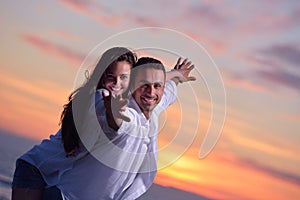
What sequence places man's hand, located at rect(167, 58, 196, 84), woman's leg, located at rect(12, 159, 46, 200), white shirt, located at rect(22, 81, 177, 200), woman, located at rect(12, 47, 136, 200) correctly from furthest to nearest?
man's hand, located at rect(167, 58, 196, 84), woman's leg, located at rect(12, 159, 46, 200), woman, located at rect(12, 47, 136, 200), white shirt, located at rect(22, 81, 177, 200)

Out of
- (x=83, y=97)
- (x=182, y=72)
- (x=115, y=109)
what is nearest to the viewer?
(x=115, y=109)

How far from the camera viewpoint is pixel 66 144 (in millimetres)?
3287

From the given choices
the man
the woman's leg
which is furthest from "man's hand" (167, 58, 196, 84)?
the woman's leg

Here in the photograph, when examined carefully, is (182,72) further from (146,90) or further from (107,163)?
(107,163)

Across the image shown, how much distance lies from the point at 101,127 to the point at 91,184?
1.68 ft

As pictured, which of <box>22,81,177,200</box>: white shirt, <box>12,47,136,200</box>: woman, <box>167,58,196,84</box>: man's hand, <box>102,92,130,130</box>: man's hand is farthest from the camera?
<box>167,58,196,84</box>: man's hand

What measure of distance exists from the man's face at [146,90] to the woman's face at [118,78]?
0.09m

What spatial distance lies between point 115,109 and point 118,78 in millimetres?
647

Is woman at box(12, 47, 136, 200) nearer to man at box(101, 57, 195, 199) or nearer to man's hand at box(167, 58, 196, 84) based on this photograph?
man at box(101, 57, 195, 199)

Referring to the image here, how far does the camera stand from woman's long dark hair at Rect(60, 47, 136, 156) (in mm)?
3223

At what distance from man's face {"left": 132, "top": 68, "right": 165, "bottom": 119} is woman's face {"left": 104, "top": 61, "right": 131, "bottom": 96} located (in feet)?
0.29

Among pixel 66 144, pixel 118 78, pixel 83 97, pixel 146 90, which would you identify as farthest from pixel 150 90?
pixel 66 144

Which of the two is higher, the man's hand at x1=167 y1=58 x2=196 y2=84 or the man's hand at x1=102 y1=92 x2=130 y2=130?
the man's hand at x1=167 y1=58 x2=196 y2=84

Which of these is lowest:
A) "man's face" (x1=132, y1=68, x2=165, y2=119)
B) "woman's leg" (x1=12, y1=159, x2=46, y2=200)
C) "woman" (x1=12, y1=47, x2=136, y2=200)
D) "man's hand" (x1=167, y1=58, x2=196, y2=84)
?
"woman's leg" (x1=12, y1=159, x2=46, y2=200)
